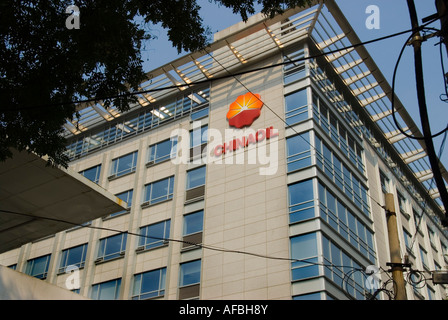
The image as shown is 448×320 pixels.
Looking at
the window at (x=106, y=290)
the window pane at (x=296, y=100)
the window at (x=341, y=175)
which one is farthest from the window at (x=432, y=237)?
the window at (x=106, y=290)

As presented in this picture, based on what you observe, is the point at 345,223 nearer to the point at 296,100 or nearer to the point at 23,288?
the point at 296,100

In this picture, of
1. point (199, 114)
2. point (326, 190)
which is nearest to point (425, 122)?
point (326, 190)

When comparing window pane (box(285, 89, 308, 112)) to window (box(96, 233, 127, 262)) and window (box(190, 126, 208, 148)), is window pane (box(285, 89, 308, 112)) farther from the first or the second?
window (box(96, 233, 127, 262))

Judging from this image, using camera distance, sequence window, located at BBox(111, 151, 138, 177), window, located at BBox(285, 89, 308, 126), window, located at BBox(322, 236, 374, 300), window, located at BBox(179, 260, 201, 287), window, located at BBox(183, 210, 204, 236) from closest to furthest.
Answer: window, located at BBox(322, 236, 374, 300), window, located at BBox(179, 260, 201, 287), window, located at BBox(285, 89, 308, 126), window, located at BBox(183, 210, 204, 236), window, located at BBox(111, 151, 138, 177)

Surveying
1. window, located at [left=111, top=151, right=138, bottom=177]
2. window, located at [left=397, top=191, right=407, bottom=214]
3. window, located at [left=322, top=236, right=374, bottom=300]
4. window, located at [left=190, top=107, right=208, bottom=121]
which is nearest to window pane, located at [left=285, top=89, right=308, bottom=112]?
window, located at [left=190, top=107, right=208, bottom=121]

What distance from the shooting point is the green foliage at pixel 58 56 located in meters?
10.1

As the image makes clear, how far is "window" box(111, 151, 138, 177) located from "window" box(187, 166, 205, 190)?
5.43 m

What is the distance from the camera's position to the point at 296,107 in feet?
105

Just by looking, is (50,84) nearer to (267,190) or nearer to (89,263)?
(267,190)

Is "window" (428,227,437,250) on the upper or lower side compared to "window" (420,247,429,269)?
upper

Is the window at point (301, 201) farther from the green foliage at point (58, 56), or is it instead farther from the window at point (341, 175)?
the green foliage at point (58, 56)

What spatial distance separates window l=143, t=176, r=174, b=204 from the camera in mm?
34688

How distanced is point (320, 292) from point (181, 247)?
934cm

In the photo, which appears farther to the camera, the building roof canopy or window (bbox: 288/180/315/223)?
window (bbox: 288/180/315/223)
